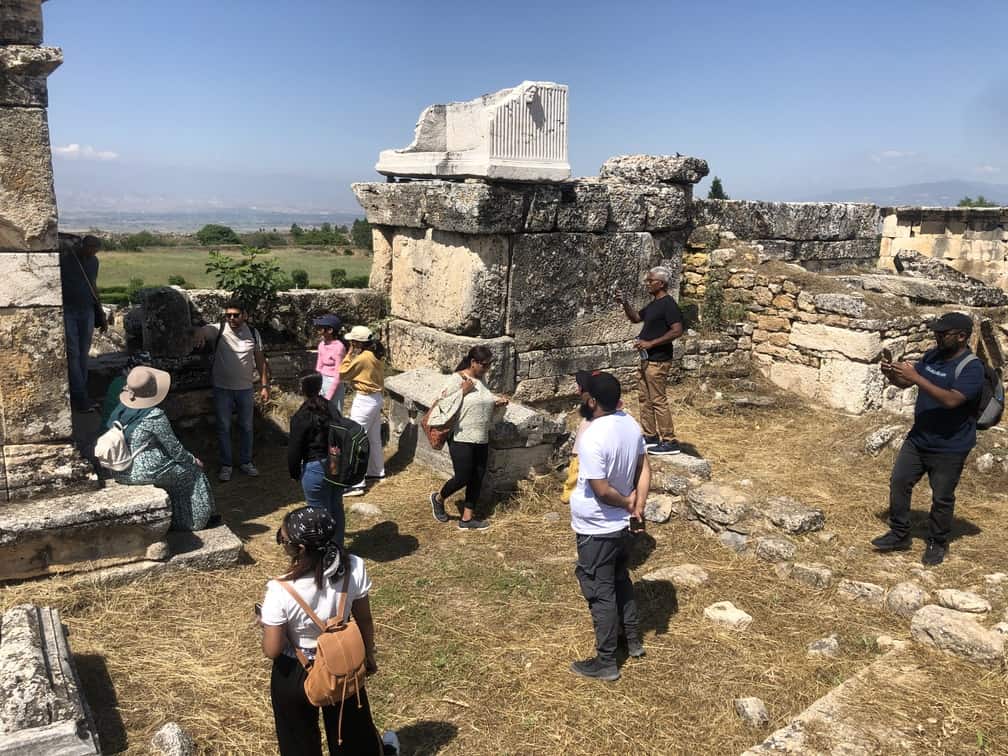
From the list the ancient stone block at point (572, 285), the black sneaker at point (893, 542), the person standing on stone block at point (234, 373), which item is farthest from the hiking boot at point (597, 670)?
the ancient stone block at point (572, 285)

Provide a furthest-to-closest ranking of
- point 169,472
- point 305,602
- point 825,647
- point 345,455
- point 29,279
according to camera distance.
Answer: point 169,472
point 345,455
point 29,279
point 825,647
point 305,602

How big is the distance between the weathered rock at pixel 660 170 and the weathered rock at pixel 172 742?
7522 mm

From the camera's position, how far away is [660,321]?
7.10 m

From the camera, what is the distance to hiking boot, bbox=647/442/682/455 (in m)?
7.30

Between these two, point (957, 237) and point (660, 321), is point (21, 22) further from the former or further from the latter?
point (957, 237)

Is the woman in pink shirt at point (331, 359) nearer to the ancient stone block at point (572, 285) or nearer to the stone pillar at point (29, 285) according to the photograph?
the ancient stone block at point (572, 285)

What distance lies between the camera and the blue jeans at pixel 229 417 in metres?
7.07

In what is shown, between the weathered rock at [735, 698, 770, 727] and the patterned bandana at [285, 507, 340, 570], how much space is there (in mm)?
2180

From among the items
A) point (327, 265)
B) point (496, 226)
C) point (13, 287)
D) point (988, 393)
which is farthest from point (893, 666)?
point (327, 265)

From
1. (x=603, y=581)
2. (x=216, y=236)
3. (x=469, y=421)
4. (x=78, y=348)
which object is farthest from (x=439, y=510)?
(x=216, y=236)

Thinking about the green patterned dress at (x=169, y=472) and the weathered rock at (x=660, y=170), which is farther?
the weathered rock at (x=660, y=170)

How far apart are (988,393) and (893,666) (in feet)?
6.89

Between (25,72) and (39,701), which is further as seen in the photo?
(25,72)

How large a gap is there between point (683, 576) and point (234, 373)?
13.4 ft
